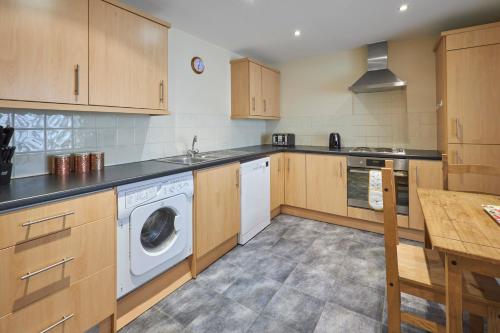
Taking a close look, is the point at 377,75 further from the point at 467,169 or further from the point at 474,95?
the point at 467,169

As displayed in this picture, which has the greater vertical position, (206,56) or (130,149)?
(206,56)

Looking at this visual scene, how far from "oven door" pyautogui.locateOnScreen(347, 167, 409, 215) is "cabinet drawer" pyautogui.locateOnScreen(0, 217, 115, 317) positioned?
8.25ft

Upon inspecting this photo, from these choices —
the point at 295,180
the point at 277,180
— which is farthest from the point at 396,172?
the point at 277,180

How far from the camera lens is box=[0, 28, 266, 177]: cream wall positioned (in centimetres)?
168

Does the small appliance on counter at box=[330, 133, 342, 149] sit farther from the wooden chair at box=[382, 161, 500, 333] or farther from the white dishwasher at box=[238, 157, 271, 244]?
the wooden chair at box=[382, 161, 500, 333]

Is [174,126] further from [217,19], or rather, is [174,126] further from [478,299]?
[478,299]

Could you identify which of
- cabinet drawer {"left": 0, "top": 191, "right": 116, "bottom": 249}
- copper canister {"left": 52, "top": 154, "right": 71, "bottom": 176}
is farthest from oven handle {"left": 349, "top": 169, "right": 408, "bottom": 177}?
copper canister {"left": 52, "top": 154, "right": 71, "bottom": 176}

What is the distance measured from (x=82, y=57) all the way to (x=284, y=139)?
279cm

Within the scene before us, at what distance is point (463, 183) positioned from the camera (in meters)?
2.42

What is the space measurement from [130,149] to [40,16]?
110cm

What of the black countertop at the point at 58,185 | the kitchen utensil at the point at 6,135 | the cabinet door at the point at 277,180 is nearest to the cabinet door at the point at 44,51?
the kitchen utensil at the point at 6,135

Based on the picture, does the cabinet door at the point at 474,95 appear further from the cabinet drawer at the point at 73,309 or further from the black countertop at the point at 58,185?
the cabinet drawer at the point at 73,309

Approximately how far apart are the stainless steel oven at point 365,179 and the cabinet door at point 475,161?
0.40 meters

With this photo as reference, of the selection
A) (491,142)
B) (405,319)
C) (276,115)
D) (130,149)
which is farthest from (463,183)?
(130,149)
